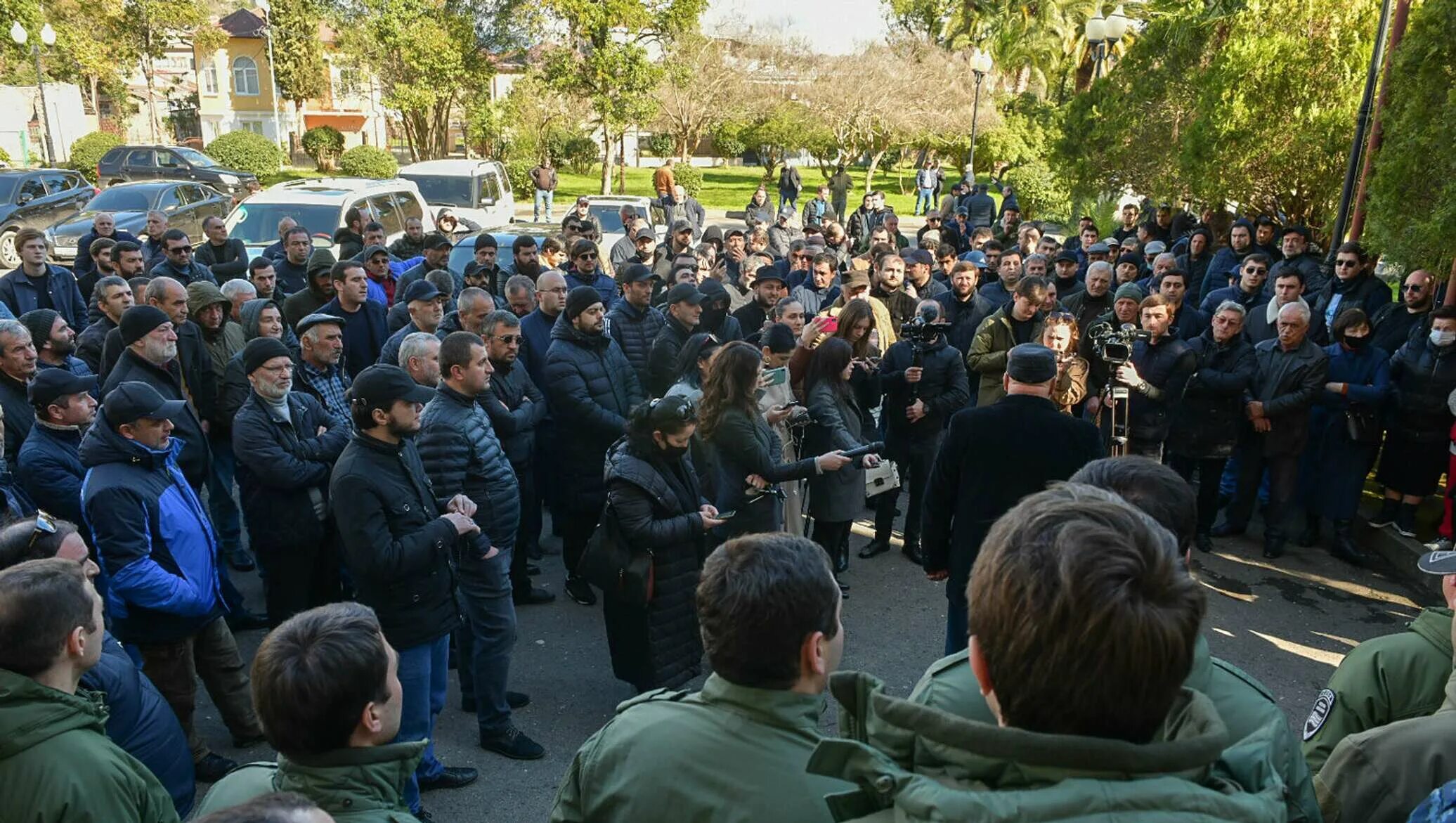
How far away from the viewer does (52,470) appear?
4898 mm

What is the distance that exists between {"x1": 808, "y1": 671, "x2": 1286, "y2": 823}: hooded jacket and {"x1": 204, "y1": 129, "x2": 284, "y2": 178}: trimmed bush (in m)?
40.2

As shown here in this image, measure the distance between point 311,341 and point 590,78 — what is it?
969 inches

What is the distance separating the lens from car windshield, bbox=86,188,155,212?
18.6 m

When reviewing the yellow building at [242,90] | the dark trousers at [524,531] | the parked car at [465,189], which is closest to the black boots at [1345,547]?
the dark trousers at [524,531]

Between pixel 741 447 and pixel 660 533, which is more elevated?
pixel 741 447

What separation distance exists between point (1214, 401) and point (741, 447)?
4144 mm

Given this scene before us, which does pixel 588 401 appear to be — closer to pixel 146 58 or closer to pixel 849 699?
pixel 849 699

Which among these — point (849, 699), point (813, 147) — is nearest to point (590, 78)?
point (813, 147)

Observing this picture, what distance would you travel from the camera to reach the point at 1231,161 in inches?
483

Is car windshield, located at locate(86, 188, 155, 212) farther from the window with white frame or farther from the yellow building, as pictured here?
the window with white frame

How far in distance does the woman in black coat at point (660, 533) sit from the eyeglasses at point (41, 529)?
2.20 metres

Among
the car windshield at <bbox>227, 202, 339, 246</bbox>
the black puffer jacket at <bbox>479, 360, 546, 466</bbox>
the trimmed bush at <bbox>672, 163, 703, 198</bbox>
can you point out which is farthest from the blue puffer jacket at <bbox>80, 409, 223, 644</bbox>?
the trimmed bush at <bbox>672, 163, 703, 198</bbox>

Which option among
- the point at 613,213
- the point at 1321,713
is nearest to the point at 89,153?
the point at 613,213

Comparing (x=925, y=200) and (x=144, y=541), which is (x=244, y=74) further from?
(x=144, y=541)
